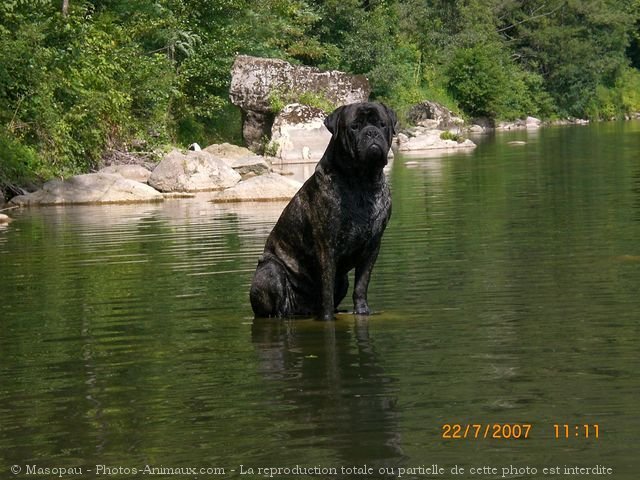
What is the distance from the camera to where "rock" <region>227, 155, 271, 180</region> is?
31.0 metres

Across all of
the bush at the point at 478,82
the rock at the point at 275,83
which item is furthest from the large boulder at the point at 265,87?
the bush at the point at 478,82

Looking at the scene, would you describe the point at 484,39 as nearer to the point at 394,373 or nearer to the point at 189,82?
the point at 189,82

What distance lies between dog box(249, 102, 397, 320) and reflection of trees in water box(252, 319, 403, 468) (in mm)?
273

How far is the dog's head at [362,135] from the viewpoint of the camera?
8.27 m

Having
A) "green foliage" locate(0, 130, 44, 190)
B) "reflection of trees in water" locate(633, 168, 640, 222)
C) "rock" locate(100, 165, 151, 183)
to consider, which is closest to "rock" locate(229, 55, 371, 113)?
"rock" locate(100, 165, 151, 183)

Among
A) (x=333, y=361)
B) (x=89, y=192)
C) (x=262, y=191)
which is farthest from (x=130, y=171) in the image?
(x=333, y=361)

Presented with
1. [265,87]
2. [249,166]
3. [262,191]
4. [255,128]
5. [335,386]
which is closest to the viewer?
[335,386]

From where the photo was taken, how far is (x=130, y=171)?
94.9 feet

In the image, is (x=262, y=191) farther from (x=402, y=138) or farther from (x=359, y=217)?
(x=402, y=138)

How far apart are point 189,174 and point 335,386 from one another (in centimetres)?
2027

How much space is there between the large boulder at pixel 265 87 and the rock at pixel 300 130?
3.63ft

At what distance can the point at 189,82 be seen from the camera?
40.3 m

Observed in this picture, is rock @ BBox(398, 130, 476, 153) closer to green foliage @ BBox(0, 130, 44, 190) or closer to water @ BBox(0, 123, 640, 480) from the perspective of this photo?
green foliage @ BBox(0, 130, 44, 190)

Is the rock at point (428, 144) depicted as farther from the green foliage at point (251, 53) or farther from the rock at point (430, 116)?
the rock at point (430, 116)
